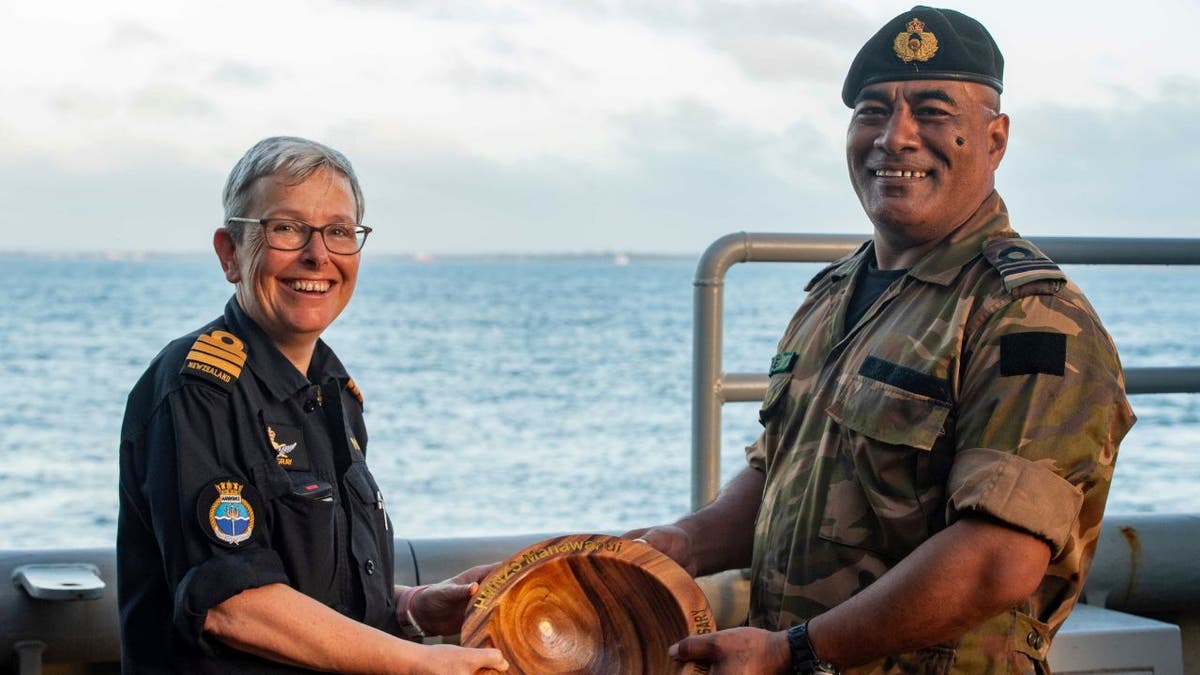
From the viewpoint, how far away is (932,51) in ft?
8.61

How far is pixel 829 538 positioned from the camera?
261 cm

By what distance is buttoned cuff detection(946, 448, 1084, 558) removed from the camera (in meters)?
2.30

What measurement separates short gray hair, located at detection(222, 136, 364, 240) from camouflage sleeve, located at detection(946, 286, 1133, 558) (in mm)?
1030

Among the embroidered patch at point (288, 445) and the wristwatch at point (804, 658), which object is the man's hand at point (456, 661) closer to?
the embroidered patch at point (288, 445)

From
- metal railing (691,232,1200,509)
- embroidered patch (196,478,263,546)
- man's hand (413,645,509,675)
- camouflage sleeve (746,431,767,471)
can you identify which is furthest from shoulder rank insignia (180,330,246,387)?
metal railing (691,232,1200,509)

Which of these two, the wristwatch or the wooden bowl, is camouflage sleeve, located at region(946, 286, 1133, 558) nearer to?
the wristwatch

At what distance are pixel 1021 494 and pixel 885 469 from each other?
0.89 feet

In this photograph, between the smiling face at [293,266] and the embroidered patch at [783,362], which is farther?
the embroidered patch at [783,362]

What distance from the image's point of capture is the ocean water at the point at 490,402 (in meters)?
17.5

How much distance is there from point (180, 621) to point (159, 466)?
0.22m

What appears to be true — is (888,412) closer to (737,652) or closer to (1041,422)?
(1041,422)

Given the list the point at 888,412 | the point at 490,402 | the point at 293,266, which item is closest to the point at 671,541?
the point at 888,412

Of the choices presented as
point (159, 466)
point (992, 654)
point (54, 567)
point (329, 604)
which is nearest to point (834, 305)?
point (992, 654)

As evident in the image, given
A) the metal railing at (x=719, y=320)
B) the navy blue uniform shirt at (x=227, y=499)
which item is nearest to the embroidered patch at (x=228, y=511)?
the navy blue uniform shirt at (x=227, y=499)
